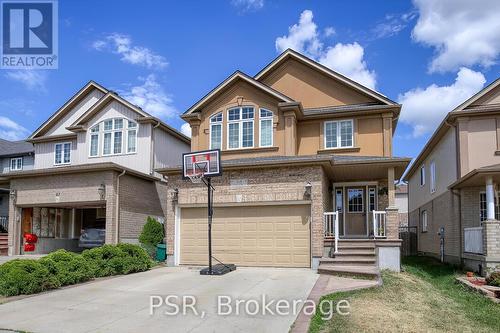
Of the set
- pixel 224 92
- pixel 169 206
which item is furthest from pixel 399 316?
pixel 224 92

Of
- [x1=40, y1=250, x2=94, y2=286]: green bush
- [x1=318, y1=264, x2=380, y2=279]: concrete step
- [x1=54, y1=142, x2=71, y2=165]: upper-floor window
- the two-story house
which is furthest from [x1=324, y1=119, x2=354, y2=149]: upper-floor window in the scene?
the two-story house

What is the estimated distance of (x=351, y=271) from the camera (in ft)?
42.4

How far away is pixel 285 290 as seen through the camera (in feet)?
36.7

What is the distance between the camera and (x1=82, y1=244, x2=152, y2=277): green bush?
46.9ft

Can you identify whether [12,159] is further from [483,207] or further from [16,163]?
[483,207]

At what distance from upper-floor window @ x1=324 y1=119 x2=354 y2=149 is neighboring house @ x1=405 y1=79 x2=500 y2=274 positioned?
147 inches

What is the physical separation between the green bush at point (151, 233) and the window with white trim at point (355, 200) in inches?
334

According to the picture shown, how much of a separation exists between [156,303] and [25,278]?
3.79 meters

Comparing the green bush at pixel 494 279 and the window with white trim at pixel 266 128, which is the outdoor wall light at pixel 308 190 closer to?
the window with white trim at pixel 266 128

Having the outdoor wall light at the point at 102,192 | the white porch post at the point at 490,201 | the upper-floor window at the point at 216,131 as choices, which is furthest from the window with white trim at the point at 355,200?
the outdoor wall light at the point at 102,192

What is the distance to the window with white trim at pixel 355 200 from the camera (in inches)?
751

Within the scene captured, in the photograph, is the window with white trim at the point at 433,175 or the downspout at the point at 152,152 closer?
the window with white trim at the point at 433,175

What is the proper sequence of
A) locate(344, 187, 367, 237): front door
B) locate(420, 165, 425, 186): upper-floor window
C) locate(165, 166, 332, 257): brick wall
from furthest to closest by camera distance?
locate(420, 165, 425, 186): upper-floor window
locate(344, 187, 367, 237): front door
locate(165, 166, 332, 257): brick wall

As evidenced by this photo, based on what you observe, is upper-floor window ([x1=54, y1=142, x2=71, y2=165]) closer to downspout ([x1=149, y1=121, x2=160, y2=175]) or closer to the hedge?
downspout ([x1=149, y1=121, x2=160, y2=175])
